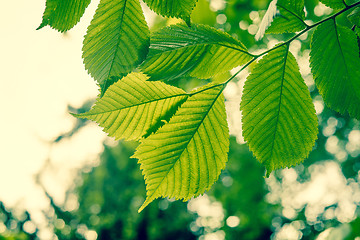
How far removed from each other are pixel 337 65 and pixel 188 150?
1.20ft

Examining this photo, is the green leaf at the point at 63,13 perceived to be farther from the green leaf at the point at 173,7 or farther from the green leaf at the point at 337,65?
the green leaf at the point at 337,65

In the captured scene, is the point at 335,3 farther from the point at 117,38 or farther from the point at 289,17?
the point at 117,38

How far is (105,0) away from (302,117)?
480 millimetres

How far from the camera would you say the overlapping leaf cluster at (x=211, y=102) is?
583mm

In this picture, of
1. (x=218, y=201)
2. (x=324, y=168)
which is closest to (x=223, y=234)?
(x=218, y=201)

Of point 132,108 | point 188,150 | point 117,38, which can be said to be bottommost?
point 188,150

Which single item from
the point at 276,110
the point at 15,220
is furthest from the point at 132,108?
the point at 15,220

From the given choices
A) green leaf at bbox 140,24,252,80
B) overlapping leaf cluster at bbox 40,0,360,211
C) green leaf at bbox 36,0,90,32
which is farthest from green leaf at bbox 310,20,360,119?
green leaf at bbox 36,0,90,32

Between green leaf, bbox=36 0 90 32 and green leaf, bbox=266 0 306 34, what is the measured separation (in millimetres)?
409

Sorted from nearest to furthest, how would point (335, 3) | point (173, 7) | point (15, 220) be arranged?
point (173, 7) < point (335, 3) < point (15, 220)

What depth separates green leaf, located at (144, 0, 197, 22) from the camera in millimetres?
491

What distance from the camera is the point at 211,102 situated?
2.04ft

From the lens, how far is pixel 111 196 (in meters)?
12.5

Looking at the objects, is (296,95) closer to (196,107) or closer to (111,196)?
(196,107)
